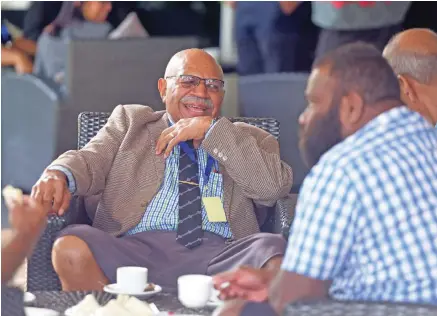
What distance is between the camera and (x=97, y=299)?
2.67 m

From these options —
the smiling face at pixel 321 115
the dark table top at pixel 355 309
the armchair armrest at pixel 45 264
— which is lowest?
the armchair armrest at pixel 45 264

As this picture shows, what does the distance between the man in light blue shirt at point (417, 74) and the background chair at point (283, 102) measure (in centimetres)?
229

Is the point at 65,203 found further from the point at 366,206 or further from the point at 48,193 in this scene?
the point at 366,206

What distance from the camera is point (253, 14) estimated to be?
6945mm

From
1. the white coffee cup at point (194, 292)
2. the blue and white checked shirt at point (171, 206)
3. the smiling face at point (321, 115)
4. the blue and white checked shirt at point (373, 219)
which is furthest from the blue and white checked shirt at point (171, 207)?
the blue and white checked shirt at point (373, 219)

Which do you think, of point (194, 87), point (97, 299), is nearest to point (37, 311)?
point (97, 299)

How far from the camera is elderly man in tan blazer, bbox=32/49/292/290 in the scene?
3.33m

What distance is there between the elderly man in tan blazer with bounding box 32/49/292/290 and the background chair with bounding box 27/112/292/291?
0.08 m

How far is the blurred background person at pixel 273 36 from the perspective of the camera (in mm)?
6887

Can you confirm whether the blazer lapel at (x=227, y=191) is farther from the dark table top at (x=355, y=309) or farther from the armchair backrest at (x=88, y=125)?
the dark table top at (x=355, y=309)

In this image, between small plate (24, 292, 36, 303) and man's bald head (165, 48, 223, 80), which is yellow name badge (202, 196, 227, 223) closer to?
man's bald head (165, 48, 223, 80)

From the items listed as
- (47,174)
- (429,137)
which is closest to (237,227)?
(47,174)

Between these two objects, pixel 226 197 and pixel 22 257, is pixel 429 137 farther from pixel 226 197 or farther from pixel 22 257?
pixel 226 197

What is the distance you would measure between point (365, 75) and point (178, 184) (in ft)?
5.11
